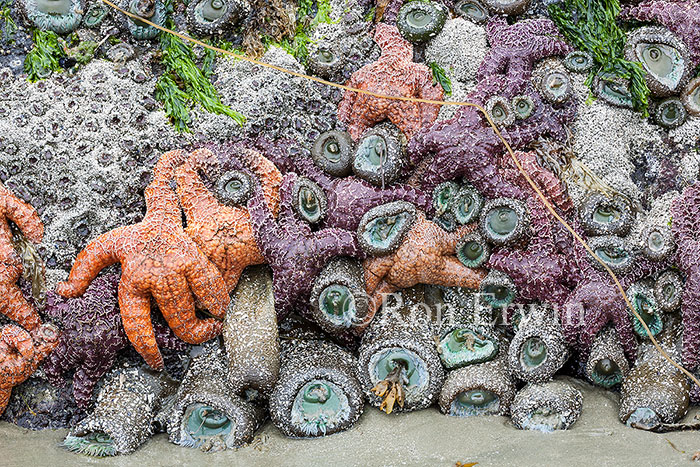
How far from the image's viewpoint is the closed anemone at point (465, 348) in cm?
537

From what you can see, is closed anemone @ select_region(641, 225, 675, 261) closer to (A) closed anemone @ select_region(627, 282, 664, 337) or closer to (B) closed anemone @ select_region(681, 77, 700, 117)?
(A) closed anemone @ select_region(627, 282, 664, 337)

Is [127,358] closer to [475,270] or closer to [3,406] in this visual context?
[3,406]

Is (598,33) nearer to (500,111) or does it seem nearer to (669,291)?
(500,111)

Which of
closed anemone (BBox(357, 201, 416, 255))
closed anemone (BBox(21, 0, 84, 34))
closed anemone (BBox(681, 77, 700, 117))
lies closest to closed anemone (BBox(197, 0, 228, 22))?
closed anemone (BBox(21, 0, 84, 34))

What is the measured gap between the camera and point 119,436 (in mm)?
5066

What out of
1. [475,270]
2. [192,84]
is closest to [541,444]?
[475,270]

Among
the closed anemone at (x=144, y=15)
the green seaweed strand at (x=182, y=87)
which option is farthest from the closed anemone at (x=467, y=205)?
the closed anemone at (x=144, y=15)

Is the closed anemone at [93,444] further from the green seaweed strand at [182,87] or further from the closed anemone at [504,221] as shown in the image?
the closed anemone at [504,221]

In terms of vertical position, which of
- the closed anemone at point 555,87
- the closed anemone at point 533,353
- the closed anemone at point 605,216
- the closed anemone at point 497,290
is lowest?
the closed anemone at point 533,353

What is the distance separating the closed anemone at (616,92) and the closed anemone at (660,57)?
0.17 meters

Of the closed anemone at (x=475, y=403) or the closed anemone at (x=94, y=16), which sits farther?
the closed anemone at (x=94, y=16)

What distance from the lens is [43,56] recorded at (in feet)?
19.5

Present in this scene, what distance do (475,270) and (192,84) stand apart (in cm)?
263

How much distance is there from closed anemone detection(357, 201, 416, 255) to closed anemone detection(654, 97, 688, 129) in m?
2.10
